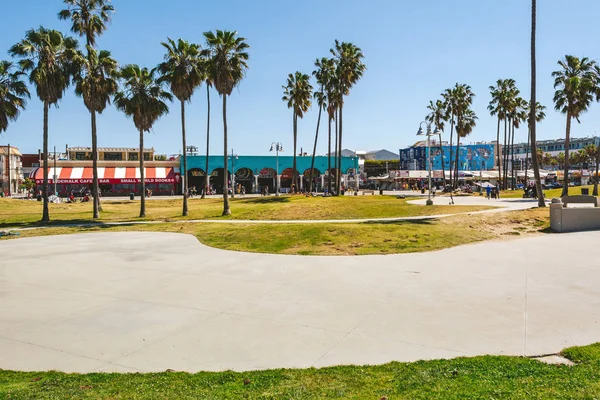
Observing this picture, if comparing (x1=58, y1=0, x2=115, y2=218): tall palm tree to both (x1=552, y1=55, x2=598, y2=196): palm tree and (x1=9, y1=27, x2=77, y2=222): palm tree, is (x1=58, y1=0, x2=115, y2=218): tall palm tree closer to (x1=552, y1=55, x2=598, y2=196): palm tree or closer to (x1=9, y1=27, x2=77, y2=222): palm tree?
(x1=9, y1=27, x2=77, y2=222): palm tree

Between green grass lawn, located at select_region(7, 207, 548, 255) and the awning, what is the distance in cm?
4586

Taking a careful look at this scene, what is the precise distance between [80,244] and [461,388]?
1974cm

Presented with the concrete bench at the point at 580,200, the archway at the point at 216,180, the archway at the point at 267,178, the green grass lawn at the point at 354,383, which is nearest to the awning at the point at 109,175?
the archway at the point at 216,180

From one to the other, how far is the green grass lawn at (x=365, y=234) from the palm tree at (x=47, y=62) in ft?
34.3

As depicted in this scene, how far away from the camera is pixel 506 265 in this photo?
14.6 meters

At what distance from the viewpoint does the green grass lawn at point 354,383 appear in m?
5.39

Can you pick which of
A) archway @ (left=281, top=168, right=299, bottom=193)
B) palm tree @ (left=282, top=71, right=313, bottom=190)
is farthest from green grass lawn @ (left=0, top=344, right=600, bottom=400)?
archway @ (left=281, top=168, right=299, bottom=193)

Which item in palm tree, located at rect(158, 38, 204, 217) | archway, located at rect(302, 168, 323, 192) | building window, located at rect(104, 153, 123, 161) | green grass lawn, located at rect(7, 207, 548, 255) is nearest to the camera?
green grass lawn, located at rect(7, 207, 548, 255)

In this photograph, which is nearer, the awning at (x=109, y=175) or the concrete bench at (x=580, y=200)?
the concrete bench at (x=580, y=200)

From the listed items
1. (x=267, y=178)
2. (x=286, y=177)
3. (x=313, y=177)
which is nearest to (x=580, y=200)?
(x=313, y=177)

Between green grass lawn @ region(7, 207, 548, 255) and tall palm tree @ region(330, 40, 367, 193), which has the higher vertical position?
tall palm tree @ region(330, 40, 367, 193)

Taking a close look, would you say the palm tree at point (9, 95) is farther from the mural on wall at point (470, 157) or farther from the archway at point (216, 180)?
the mural on wall at point (470, 157)

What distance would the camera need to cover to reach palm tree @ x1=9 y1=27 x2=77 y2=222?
29.9 meters

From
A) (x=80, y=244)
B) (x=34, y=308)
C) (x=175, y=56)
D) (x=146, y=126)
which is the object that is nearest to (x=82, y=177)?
(x=146, y=126)
